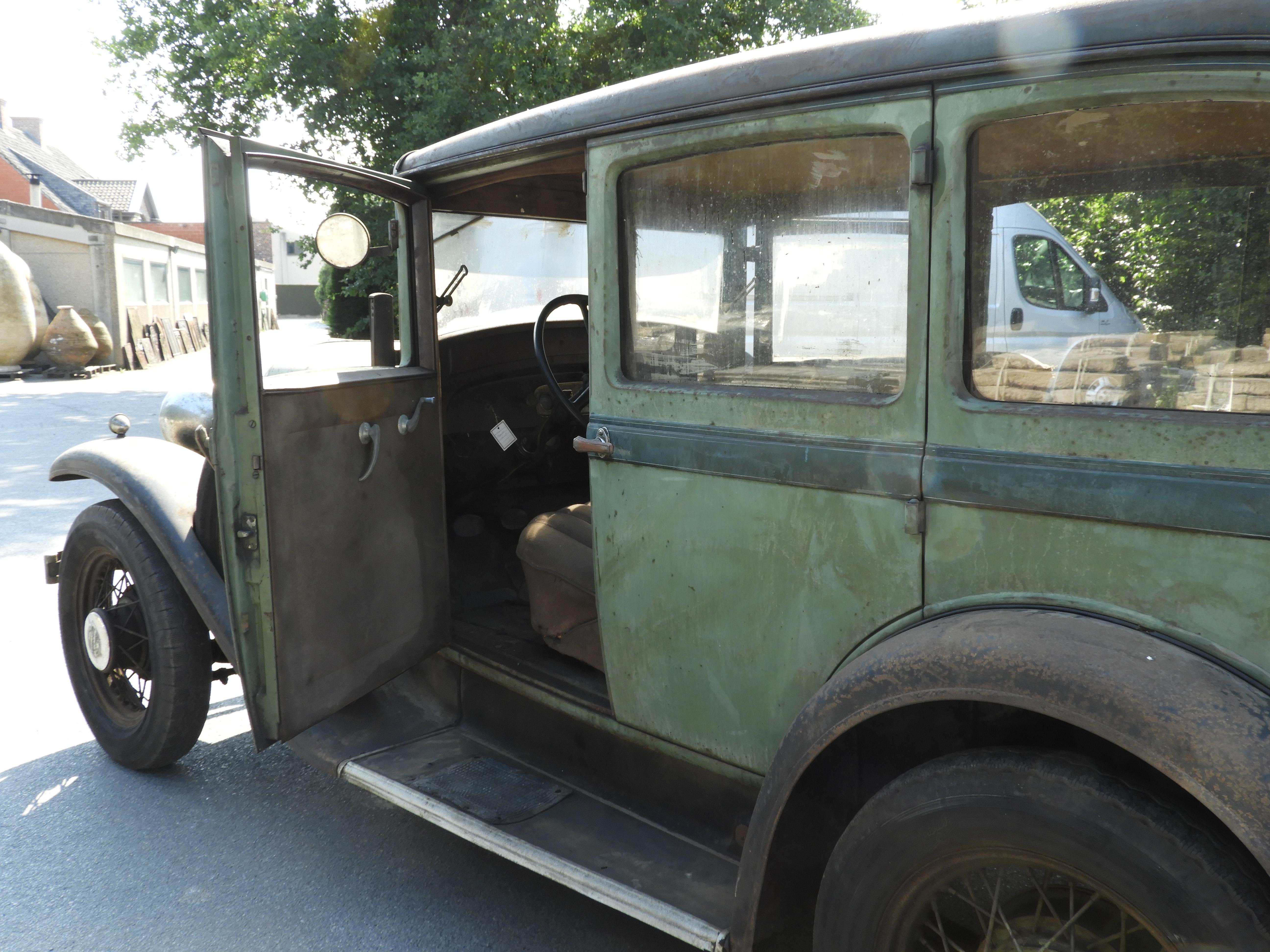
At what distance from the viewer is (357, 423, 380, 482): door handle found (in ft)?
9.00

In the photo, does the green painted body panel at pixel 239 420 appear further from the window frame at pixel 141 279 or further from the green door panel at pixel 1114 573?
the window frame at pixel 141 279

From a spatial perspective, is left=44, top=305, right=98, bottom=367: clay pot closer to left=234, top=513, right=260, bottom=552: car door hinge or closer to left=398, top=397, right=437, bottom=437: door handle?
left=398, top=397, right=437, bottom=437: door handle

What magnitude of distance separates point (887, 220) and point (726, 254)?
0.37 metres

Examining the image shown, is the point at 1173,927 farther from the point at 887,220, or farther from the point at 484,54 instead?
the point at 484,54

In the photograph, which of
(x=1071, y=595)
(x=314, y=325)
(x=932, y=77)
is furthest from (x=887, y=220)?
(x=314, y=325)

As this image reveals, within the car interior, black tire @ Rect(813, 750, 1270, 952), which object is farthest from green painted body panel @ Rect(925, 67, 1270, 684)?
the car interior

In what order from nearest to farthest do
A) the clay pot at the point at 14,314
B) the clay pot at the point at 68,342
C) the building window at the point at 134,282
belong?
1. the clay pot at the point at 14,314
2. the clay pot at the point at 68,342
3. the building window at the point at 134,282

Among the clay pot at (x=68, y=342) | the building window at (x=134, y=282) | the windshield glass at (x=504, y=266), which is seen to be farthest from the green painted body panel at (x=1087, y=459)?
the building window at (x=134, y=282)

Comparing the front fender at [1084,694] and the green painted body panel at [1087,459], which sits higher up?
the green painted body panel at [1087,459]

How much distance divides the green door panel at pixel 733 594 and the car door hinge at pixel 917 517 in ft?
0.06

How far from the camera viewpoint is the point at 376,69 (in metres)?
11.9

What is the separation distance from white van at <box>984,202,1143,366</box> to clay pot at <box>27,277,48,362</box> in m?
20.9

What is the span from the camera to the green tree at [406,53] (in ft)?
35.7

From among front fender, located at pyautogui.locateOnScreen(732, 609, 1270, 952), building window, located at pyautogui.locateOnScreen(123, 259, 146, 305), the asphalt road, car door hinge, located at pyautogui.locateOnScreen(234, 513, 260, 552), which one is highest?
building window, located at pyautogui.locateOnScreen(123, 259, 146, 305)
